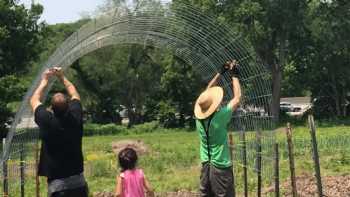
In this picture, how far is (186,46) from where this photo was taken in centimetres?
1063

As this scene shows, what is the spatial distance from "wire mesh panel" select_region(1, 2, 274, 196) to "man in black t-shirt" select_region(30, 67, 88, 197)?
397 cm

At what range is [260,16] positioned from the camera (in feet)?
122

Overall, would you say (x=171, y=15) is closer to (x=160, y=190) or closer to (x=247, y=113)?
(x=247, y=113)

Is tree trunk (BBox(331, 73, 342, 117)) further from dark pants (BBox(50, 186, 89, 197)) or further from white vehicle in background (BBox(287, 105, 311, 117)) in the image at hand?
dark pants (BBox(50, 186, 89, 197))

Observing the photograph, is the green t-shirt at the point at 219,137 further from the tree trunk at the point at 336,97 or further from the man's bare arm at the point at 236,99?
the tree trunk at the point at 336,97

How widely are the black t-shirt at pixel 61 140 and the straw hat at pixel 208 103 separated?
1.50 metres

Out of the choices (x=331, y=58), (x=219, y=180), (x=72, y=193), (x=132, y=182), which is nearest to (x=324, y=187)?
(x=219, y=180)

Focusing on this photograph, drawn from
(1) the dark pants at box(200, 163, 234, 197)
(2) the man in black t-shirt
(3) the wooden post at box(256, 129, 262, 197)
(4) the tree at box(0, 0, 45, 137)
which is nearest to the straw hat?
(1) the dark pants at box(200, 163, 234, 197)

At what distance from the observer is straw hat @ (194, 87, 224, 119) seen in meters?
6.14

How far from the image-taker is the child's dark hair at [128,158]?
528 cm

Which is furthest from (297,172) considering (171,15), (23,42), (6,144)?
(23,42)

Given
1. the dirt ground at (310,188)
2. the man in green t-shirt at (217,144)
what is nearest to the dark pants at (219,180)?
the man in green t-shirt at (217,144)

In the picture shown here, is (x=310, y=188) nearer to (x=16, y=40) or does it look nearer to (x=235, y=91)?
(x=235, y=91)

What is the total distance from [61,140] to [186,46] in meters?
5.83
